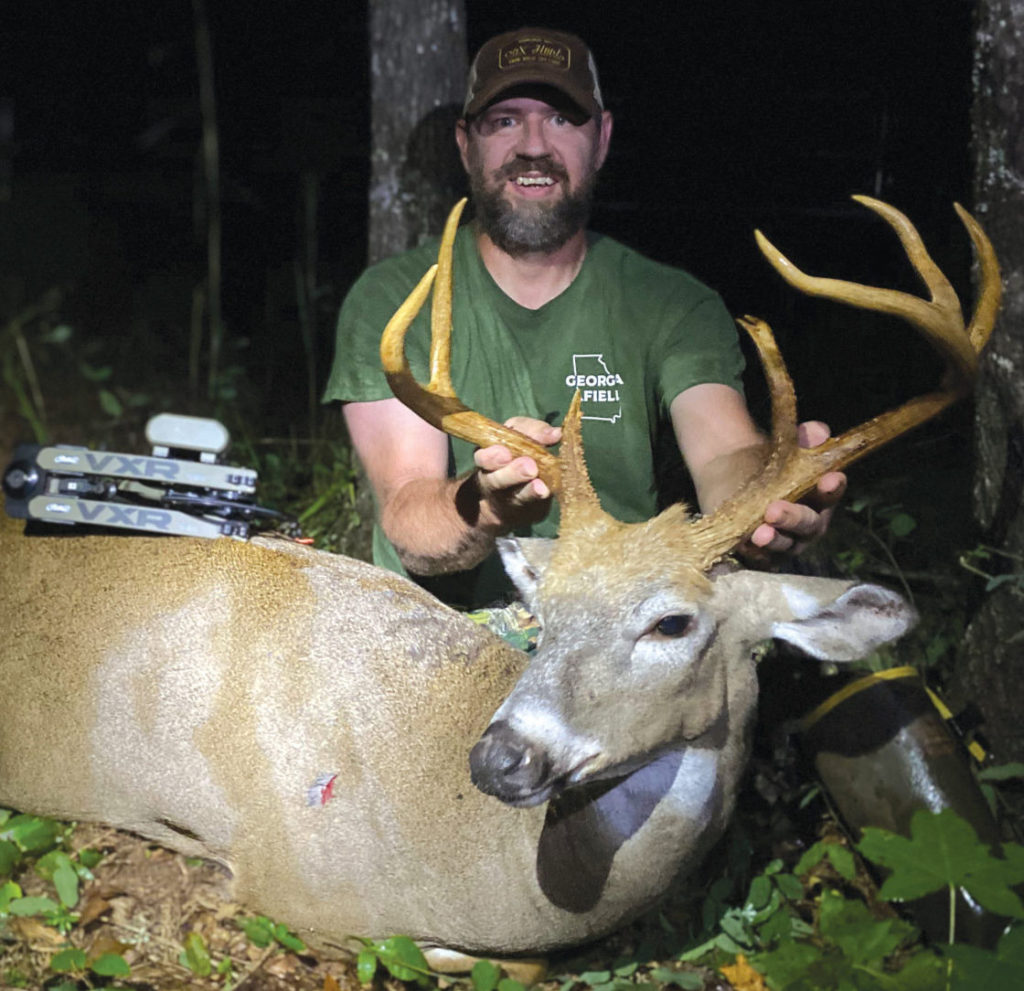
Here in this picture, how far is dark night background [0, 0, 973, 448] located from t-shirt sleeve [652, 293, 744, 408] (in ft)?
0.77

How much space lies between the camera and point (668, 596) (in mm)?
2074

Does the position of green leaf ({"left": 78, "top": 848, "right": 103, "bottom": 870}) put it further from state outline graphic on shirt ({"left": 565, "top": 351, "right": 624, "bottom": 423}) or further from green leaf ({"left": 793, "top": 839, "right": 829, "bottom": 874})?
green leaf ({"left": 793, "top": 839, "right": 829, "bottom": 874})

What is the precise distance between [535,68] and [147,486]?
142 cm

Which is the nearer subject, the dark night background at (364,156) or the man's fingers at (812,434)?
the man's fingers at (812,434)

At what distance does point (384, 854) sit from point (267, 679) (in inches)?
17.8

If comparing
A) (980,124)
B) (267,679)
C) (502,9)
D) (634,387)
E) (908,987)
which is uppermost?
(502,9)

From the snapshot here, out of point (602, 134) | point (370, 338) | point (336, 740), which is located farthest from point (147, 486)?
point (602, 134)

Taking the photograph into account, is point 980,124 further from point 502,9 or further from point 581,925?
point 502,9

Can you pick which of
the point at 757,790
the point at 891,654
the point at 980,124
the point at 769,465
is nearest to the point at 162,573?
the point at 769,465

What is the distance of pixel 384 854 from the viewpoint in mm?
2395

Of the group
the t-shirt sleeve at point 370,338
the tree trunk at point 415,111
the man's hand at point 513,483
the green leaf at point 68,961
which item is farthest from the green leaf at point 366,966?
the tree trunk at point 415,111

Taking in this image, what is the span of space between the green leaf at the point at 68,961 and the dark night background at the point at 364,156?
85.5 inches

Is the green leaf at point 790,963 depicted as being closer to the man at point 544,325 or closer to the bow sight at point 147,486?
the man at point 544,325

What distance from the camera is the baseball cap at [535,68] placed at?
2.85 m
